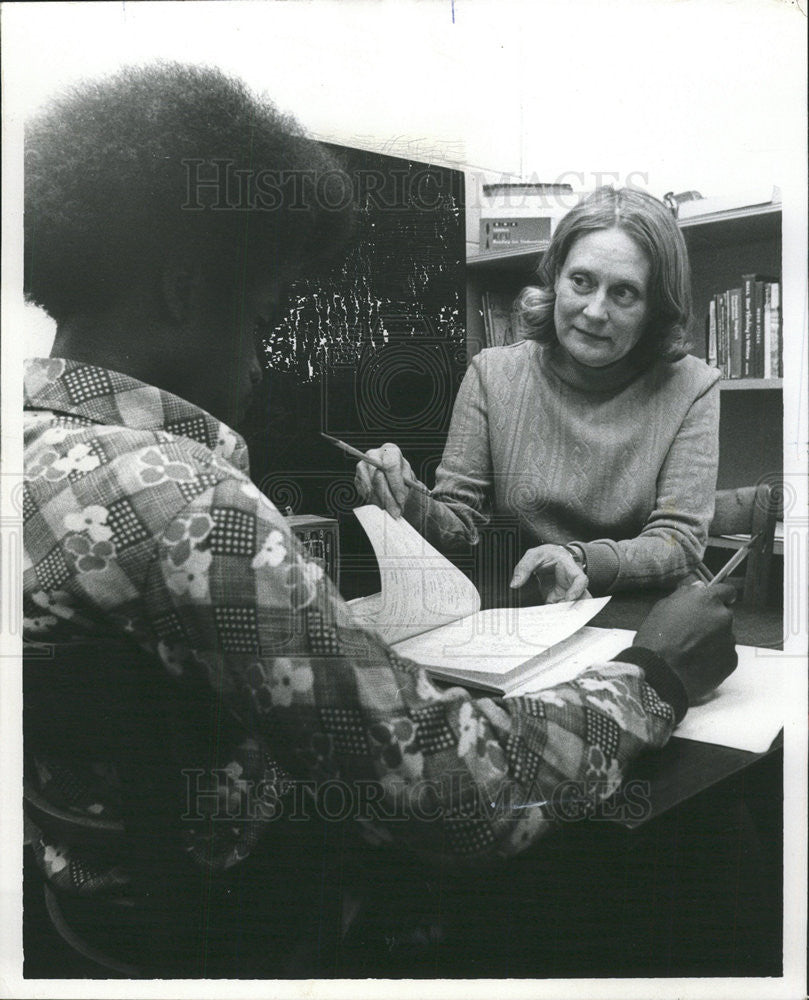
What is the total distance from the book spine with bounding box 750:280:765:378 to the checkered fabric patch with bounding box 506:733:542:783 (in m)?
0.66

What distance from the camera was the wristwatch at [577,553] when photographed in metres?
1.23

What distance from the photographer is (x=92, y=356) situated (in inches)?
42.4

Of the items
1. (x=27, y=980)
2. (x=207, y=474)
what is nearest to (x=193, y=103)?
(x=207, y=474)

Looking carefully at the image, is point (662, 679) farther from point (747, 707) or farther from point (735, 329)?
point (735, 329)

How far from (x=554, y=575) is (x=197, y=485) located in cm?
54

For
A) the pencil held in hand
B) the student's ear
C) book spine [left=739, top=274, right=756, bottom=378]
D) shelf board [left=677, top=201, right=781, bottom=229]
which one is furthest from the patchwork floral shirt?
shelf board [left=677, top=201, right=781, bottom=229]

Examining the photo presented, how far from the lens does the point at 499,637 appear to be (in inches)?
46.9

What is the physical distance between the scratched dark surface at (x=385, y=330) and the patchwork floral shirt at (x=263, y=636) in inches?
7.8

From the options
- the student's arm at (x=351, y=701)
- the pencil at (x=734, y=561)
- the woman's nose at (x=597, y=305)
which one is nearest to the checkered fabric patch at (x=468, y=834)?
the student's arm at (x=351, y=701)

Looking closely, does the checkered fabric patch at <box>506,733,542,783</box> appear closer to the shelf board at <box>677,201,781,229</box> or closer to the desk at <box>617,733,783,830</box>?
the desk at <box>617,733,783,830</box>

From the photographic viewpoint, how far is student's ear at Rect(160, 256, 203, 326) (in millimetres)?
1084

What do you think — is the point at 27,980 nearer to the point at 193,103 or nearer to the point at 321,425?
the point at 321,425

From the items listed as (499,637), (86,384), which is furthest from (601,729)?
(86,384)

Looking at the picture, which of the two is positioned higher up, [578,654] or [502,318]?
[502,318]
